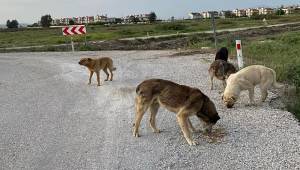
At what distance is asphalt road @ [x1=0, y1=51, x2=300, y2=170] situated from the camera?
7.72 m

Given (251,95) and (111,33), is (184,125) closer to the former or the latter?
(251,95)

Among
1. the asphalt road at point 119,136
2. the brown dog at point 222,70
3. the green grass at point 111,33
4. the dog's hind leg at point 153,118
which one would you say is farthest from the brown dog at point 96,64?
the green grass at point 111,33

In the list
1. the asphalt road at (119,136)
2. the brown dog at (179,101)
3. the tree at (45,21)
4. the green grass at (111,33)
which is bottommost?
the asphalt road at (119,136)

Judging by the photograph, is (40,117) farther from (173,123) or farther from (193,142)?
(193,142)

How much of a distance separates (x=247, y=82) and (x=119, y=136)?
3260mm

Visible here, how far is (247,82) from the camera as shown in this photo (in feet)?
35.6

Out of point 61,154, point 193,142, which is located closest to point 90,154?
point 61,154

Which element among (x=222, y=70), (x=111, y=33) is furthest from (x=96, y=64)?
(x=111, y=33)

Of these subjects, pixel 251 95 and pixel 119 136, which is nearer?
pixel 119 136

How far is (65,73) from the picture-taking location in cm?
1839

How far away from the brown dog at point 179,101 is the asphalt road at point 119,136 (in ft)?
1.18

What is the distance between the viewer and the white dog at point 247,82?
1067cm

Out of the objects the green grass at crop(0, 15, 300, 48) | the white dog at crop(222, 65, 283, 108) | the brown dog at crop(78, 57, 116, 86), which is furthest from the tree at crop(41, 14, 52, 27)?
the white dog at crop(222, 65, 283, 108)

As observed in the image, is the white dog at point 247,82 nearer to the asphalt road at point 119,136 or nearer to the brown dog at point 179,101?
the asphalt road at point 119,136
